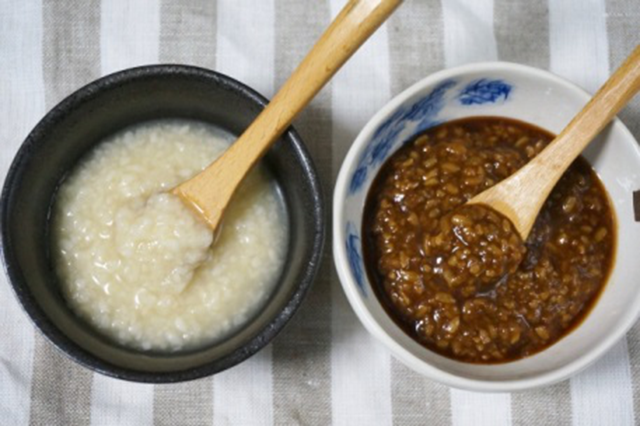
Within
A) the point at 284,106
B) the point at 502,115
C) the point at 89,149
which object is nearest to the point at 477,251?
the point at 502,115

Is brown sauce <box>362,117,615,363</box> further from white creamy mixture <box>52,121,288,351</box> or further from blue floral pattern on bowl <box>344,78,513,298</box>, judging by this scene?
white creamy mixture <box>52,121,288,351</box>

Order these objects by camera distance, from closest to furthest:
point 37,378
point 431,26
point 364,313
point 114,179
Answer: point 364,313
point 114,179
point 37,378
point 431,26

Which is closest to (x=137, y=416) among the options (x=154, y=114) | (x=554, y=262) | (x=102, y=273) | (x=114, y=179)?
(x=102, y=273)

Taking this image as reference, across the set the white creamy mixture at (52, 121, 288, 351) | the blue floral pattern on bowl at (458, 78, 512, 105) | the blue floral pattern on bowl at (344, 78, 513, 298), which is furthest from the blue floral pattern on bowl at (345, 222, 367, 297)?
the blue floral pattern on bowl at (458, 78, 512, 105)

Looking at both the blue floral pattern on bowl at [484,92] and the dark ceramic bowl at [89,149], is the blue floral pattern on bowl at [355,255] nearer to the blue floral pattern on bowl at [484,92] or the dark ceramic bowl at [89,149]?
the dark ceramic bowl at [89,149]

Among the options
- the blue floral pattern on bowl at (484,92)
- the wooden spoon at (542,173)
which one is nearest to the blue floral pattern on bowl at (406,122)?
the blue floral pattern on bowl at (484,92)

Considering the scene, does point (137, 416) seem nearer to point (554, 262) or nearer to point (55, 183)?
point (55, 183)
